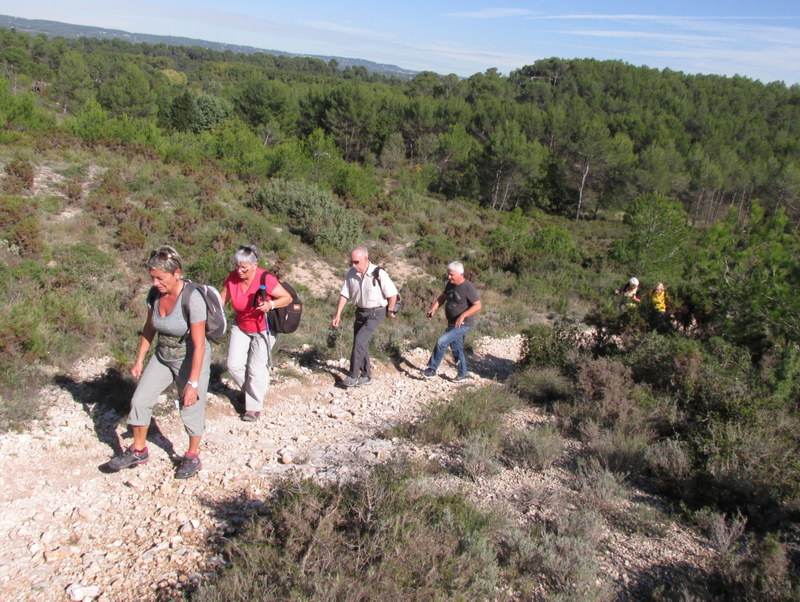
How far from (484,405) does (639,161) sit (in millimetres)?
43327

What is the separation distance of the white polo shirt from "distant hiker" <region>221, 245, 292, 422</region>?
1.11m

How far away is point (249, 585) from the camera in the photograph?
233 centimetres

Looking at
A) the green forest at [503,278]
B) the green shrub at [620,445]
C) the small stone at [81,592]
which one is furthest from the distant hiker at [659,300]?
the small stone at [81,592]

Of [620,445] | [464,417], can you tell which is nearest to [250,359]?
[464,417]

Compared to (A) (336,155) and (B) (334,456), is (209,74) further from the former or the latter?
(B) (334,456)

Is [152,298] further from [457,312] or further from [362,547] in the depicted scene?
[457,312]

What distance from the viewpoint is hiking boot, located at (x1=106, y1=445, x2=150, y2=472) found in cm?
342

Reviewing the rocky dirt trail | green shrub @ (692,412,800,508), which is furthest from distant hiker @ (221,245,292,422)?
green shrub @ (692,412,800,508)

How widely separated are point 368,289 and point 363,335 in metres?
0.48

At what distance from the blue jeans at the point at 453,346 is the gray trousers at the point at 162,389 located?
2.99 meters

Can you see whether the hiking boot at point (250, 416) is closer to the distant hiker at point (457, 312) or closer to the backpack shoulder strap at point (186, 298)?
the backpack shoulder strap at point (186, 298)

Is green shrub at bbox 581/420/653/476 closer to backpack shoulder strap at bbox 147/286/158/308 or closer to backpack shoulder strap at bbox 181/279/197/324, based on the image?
backpack shoulder strap at bbox 181/279/197/324

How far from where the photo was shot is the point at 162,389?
345cm

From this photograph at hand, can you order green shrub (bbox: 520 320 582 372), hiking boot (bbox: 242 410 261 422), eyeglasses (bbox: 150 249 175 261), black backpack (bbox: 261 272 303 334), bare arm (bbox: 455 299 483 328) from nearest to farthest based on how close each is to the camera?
eyeglasses (bbox: 150 249 175 261) → black backpack (bbox: 261 272 303 334) → hiking boot (bbox: 242 410 261 422) → bare arm (bbox: 455 299 483 328) → green shrub (bbox: 520 320 582 372)
